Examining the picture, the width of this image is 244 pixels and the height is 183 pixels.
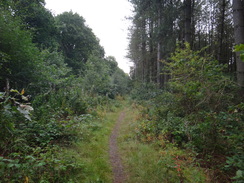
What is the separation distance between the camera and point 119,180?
3166 millimetres

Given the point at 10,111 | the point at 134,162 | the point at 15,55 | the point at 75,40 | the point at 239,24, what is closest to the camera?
the point at 10,111

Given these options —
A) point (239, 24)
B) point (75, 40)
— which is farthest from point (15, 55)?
point (75, 40)

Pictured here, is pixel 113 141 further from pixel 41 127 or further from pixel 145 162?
pixel 41 127

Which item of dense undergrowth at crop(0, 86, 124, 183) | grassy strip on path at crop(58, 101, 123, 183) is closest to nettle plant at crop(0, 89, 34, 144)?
dense undergrowth at crop(0, 86, 124, 183)

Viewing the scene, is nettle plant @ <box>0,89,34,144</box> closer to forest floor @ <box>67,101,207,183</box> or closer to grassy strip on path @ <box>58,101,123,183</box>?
grassy strip on path @ <box>58,101,123,183</box>

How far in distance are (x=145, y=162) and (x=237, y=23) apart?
5.95m

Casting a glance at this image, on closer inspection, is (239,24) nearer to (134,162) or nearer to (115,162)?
(134,162)

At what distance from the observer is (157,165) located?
11.0 feet

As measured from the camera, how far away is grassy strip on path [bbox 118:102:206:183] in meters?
2.91

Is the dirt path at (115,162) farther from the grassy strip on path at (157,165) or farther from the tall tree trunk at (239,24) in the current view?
the tall tree trunk at (239,24)

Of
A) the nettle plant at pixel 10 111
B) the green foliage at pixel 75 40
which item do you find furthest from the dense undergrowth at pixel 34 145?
the green foliage at pixel 75 40

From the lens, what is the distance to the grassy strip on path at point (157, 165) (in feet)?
9.56

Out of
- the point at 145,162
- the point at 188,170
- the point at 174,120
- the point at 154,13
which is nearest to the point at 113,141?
the point at 145,162

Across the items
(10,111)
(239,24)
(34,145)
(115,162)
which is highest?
(239,24)
